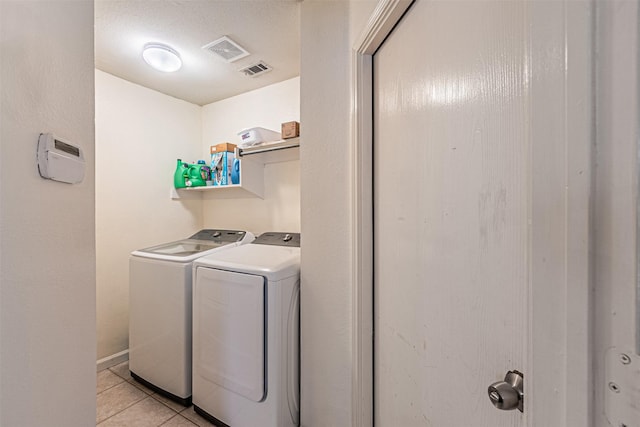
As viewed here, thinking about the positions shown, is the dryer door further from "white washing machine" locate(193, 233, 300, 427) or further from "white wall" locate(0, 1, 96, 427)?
"white wall" locate(0, 1, 96, 427)

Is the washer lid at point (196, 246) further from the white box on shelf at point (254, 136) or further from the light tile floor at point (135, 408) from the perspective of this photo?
the light tile floor at point (135, 408)

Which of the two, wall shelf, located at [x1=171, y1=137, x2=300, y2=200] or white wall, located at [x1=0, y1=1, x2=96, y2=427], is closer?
white wall, located at [x1=0, y1=1, x2=96, y2=427]

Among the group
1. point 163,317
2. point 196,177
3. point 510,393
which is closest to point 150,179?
point 196,177

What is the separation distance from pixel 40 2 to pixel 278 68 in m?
1.64

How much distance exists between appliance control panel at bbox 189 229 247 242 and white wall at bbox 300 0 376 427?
0.94 m

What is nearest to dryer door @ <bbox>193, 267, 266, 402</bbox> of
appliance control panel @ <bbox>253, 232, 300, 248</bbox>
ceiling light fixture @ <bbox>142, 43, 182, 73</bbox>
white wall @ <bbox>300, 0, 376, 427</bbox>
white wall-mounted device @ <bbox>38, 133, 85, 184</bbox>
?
white wall @ <bbox>300, 0, 376, 427</bbox>

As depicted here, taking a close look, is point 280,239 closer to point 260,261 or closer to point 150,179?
point 260,261

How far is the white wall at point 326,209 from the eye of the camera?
1.25 meters

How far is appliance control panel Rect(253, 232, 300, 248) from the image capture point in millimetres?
2006

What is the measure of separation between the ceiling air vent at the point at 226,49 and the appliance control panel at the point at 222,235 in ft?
4.42

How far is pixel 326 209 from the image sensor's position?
1.38 m

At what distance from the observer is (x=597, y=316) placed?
11.3 inches

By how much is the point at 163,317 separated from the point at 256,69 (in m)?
1.97

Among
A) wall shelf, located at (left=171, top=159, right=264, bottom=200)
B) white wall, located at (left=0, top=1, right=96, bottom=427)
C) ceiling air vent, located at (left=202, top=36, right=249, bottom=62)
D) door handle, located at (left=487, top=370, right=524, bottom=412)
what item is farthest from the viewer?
wall shelf, located at (left=171, top=159, right=264, bottom=200)
